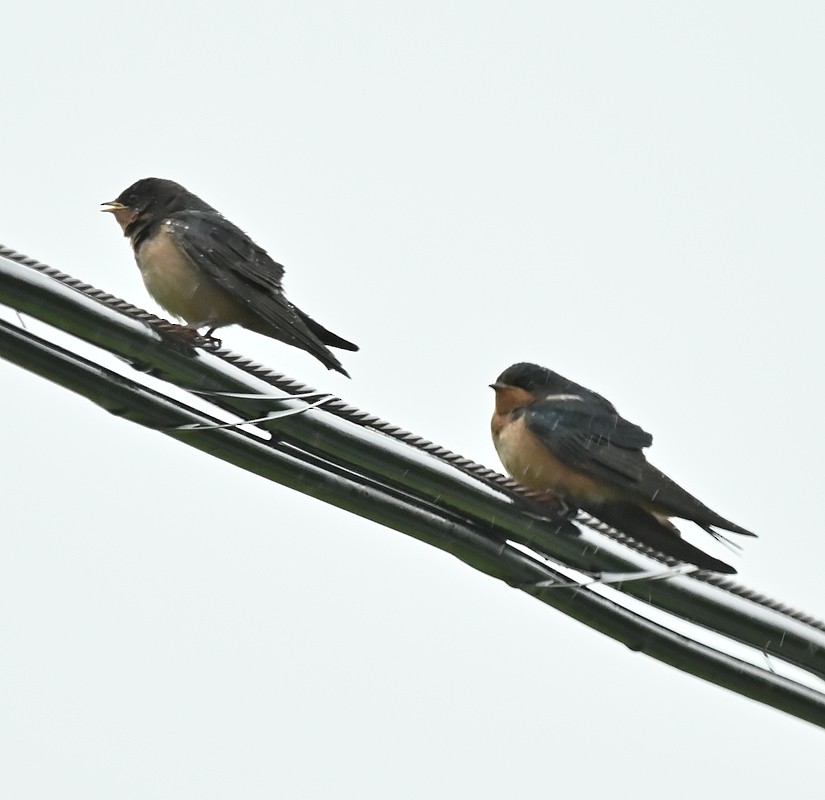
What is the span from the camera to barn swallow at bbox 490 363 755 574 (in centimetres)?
727

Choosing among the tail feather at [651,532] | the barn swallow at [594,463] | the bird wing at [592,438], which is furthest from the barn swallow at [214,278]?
the tail feather at [651,532]

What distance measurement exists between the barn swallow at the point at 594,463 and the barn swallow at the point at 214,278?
103cm

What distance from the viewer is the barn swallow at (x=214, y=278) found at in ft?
26.6

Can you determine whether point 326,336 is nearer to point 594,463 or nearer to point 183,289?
point 183,289

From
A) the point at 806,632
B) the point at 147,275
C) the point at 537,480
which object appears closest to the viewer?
the point at 806,632

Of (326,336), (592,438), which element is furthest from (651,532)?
(326,336)

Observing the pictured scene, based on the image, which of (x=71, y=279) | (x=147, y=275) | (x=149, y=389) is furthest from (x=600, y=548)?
(x=147, y=275)

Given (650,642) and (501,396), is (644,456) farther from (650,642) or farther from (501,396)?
(650,642)

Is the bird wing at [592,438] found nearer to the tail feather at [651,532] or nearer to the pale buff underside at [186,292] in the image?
the tail feather at [651,532]

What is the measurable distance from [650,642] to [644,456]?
2.95 m

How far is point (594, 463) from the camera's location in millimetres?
7586

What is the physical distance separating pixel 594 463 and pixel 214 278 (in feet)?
7.38

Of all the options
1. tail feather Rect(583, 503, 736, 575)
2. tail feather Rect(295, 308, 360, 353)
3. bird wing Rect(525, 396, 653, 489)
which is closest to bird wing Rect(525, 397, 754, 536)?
bird wing Rect(525, 396, 653, 489)

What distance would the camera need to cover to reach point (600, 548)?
4.84m
